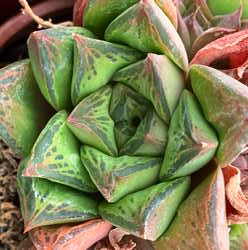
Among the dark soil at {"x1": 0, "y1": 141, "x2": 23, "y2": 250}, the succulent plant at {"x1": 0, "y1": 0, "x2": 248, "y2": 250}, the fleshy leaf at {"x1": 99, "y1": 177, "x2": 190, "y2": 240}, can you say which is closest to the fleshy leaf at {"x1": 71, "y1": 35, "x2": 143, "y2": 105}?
the succulent plant at {"x1": 0, "y1": 0, "x2": 248, "y2": 250}

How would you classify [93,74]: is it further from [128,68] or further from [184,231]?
[184,231]

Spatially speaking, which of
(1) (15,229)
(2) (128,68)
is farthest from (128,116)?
(1) (15,229)

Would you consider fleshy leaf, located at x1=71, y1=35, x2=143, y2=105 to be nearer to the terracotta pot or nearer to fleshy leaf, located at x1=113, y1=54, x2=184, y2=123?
fleshy leaf, located at x1=113, y1=54, x2=184, y2=123

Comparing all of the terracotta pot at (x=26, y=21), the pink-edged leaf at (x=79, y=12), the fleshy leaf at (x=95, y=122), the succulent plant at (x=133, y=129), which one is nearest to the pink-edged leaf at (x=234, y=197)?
the succulent plant at (x=133, y=129)

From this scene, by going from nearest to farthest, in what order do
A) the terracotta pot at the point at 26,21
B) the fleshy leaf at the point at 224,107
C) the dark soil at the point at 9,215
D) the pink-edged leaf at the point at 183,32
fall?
the fleshy leaf at the point at 224,107
the pink-edged leaf at the point at 183,32
the dark soil at the point at 9,215
the terracotta pot at the point at 26,21

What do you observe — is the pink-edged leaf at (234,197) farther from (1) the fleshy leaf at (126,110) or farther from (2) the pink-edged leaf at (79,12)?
(2) the pink-edged leaf at (79,12)

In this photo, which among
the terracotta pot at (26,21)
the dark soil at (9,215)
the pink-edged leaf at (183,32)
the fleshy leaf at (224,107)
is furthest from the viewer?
the terracotta pot at (26,21)
